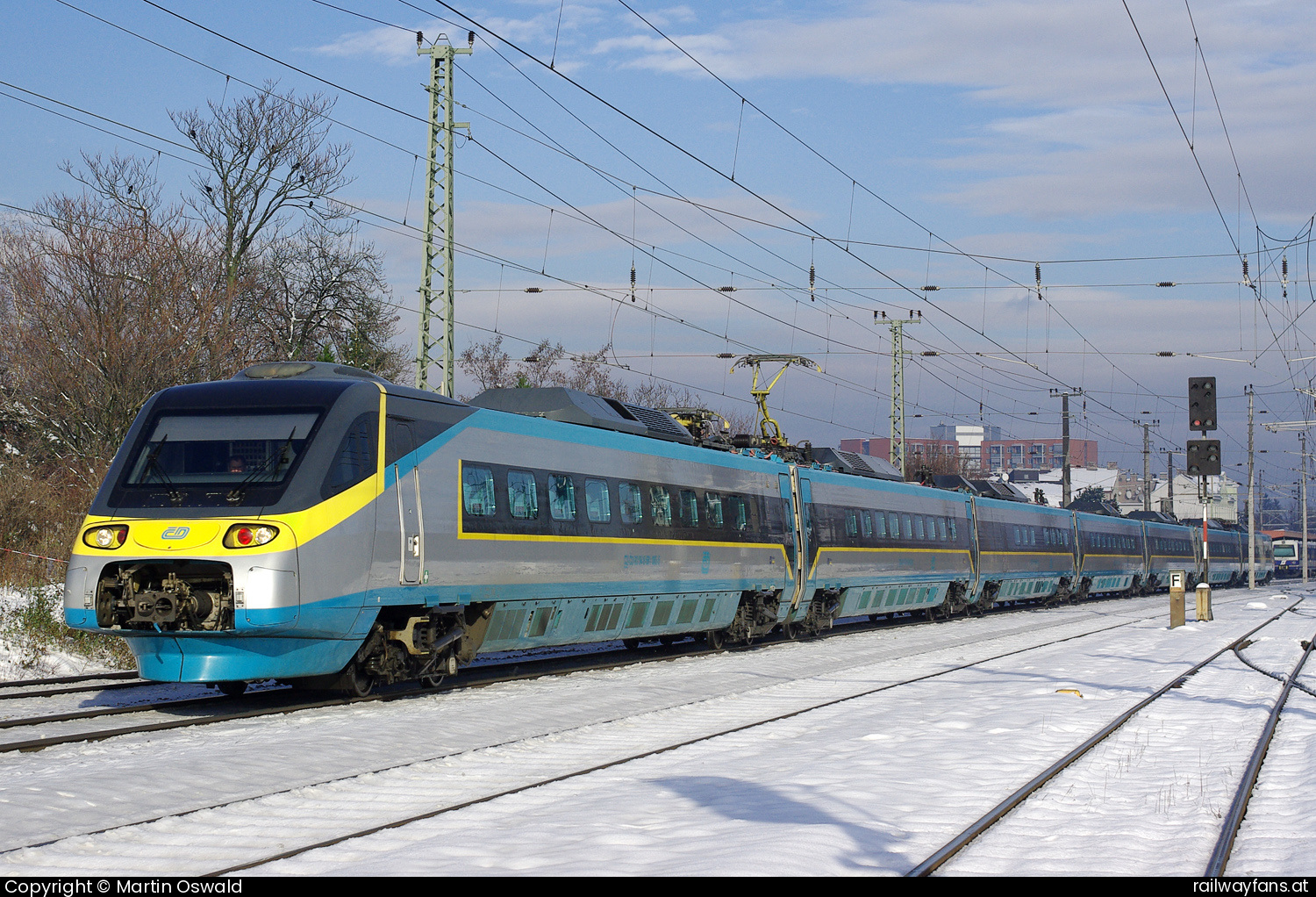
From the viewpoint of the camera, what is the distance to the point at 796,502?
81.1ft

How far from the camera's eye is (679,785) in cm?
912

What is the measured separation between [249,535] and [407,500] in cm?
196

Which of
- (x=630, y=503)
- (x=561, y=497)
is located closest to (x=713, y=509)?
(x=630, y=503)

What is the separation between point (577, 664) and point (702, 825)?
38.1 feet

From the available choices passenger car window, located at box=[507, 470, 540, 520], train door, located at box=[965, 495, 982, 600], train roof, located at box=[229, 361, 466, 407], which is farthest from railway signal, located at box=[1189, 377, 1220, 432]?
train roof, located at box=[229, 361, 466, 407]

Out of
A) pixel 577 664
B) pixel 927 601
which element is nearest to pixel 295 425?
pixel 577 664

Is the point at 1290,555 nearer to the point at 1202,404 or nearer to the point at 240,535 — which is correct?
the point at 1202,404

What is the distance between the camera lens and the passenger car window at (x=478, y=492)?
1432 cm

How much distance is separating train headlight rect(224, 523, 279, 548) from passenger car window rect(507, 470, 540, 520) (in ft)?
12.7

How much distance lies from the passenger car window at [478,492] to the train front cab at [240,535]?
5.01 feet

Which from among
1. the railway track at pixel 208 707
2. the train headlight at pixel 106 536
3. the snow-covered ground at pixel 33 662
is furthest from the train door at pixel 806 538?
the train headlight at pixel 106 536

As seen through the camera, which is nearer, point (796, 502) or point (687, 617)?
point (687, 617)

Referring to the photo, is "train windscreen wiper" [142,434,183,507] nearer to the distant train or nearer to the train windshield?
the train windshield
